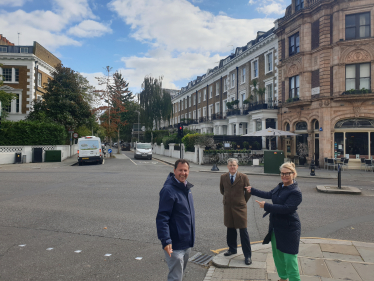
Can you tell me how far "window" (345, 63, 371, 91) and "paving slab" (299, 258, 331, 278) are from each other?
2038cm

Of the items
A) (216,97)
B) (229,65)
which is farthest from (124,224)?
(216,97)

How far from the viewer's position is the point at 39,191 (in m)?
11.3

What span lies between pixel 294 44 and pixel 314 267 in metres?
24.6

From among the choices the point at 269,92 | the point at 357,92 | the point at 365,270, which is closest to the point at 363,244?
the point at 365,270

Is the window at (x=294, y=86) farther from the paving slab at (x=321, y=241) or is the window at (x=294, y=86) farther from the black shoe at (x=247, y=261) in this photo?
the black shoe at (x=247, y=261)

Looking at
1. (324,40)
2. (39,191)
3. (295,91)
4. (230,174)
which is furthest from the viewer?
(295,91)

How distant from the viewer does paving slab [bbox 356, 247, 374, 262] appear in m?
4.76

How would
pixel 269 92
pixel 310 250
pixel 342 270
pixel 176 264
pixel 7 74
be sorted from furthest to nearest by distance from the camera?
pixel 7 74
pixel 269 92
pixel 310 250
pixel 342 270
pixel 176 264

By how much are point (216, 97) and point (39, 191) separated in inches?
1409

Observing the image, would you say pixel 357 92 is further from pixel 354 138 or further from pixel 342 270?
pixel 342 270

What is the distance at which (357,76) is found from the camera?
70.5ft

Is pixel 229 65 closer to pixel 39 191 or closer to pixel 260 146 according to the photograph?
pixel 260 146

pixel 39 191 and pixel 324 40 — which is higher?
pixel 324 40

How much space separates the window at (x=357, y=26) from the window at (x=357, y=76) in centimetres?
213
